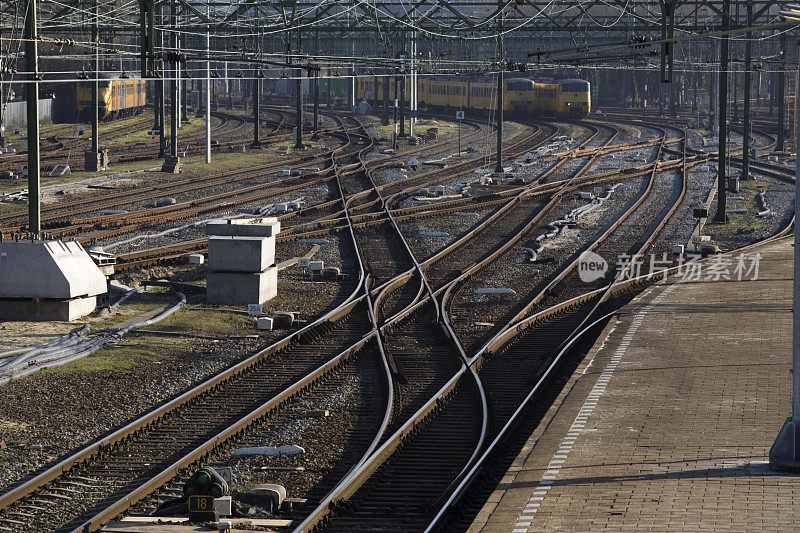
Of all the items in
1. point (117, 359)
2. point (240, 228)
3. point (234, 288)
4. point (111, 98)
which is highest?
point (111, 98)

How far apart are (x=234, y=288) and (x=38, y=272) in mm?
3346

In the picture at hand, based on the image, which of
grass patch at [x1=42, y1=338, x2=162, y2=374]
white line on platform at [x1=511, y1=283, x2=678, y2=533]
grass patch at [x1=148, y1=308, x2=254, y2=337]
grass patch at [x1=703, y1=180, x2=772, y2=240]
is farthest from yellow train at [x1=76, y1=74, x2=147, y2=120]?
white line on platform at [x1=511, y1=283, x2=678, y2=533]

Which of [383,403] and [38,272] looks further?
[38,272]

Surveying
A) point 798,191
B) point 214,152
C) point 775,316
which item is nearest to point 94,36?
point 214,152

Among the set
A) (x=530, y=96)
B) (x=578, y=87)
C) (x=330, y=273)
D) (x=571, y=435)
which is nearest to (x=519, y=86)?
(x=530, y=96)

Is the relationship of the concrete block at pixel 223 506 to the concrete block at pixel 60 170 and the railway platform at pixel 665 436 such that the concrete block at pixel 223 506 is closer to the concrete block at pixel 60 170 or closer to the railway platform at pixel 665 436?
the railway platform at pixel 665 436

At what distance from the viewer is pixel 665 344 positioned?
17281 millimetres

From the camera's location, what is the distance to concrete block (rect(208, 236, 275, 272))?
20.5m

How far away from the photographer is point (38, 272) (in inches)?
745

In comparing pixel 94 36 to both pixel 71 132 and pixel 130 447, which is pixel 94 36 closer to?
pixel 71 132

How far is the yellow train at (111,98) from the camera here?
66.3 m

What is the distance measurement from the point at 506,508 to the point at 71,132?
55175 millimetres

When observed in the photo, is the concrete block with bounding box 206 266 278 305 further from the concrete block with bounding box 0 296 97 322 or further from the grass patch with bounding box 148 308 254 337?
the concrete block with bounding box 0 296 97 322

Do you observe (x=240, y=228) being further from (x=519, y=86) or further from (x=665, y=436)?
(x=519, y=86)
